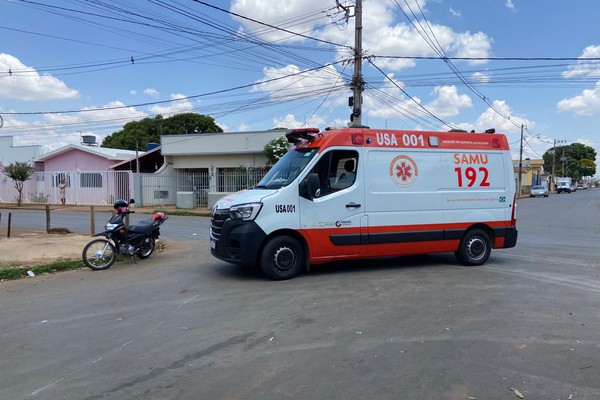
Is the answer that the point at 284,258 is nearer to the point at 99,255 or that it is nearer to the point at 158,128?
the point at 99,255

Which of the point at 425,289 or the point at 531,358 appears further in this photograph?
the point at 425,289

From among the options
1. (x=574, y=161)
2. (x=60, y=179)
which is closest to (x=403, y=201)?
(x=60, y=179)

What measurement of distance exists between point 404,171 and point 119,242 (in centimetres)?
594

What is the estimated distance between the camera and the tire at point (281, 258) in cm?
729

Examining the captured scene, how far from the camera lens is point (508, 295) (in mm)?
6574

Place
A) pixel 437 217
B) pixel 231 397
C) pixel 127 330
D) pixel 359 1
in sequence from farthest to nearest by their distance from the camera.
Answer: pixel 359 1 < pixel 437 217 < pixel 127 330 < pixel 231 397

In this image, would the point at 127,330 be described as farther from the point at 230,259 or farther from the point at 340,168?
the point at 340,168

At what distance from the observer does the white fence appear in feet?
87.0

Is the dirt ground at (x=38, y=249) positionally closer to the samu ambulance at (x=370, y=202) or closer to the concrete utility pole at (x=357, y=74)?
the samu ambulance at (x=370, y=202)

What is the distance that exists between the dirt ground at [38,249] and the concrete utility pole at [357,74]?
38.1 feet

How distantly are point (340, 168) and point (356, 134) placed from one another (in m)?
0.68

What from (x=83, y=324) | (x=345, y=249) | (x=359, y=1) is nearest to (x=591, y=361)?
(x=345, y=249)

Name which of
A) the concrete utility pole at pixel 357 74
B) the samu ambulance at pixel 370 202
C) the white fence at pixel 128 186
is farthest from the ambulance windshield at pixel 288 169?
the white fence at pixel 128 186

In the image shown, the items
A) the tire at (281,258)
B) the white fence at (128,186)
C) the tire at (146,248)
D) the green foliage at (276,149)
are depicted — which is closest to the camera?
the tire at (281,258)
